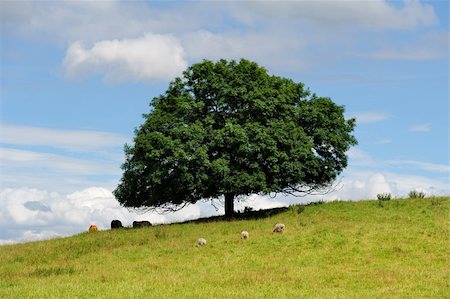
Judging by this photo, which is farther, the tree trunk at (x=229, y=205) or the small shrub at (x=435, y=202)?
the tree trunk at (x=229, y=205)

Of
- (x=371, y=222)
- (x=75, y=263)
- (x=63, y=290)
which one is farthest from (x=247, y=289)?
(x=371, y=222)

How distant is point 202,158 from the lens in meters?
50.5

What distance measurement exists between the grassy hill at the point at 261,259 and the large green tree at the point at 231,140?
147 inches

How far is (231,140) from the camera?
51375mm

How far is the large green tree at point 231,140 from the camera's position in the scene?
51625mm

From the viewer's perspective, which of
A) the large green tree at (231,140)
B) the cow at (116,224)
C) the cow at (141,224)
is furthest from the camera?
the cow at (116,224)

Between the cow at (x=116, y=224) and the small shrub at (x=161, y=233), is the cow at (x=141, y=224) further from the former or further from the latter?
the small shrub at (x=161, y=233)

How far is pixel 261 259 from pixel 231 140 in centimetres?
1757

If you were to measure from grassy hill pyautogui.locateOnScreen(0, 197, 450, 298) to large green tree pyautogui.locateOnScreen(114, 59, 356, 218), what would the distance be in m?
3.73

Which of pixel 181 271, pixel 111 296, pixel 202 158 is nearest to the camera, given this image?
pixel 111 296

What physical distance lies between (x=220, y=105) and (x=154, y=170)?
28.0 ft

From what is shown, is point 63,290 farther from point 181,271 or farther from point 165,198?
point 165,198

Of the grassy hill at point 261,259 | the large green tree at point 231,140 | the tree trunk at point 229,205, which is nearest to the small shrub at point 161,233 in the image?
the grassy hill at point 261,259

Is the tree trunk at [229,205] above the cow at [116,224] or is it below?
above
